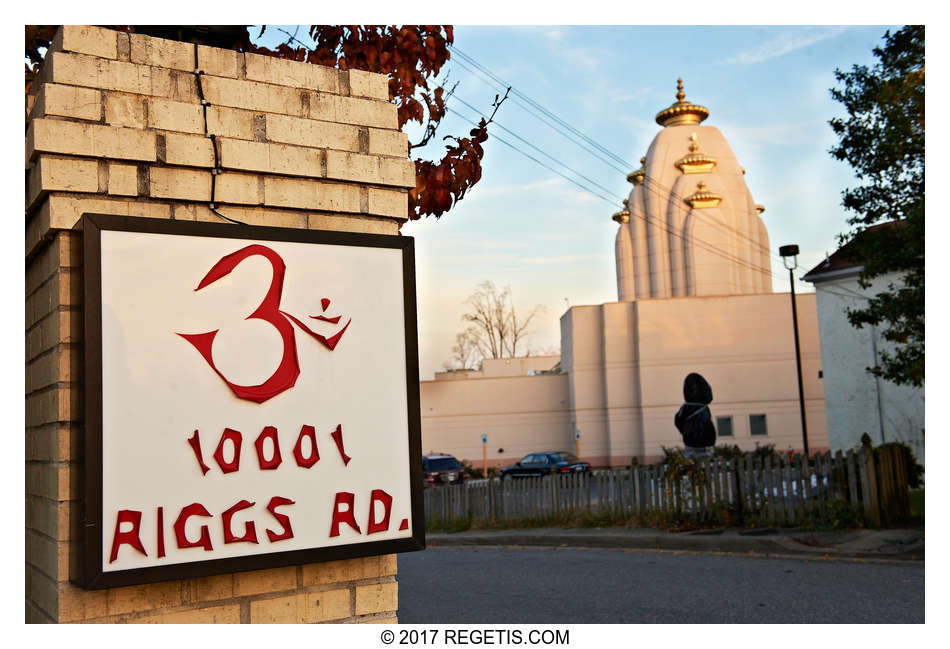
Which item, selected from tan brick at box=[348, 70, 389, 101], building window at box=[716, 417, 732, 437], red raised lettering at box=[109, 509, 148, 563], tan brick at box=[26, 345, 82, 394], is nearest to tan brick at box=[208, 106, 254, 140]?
tan brick at box=[348, 70, 389, 101]

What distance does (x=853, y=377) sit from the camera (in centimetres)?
2995

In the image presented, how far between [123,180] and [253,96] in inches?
29.1

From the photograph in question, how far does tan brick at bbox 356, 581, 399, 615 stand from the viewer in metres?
4.04

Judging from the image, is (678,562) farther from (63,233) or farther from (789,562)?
(63,233)

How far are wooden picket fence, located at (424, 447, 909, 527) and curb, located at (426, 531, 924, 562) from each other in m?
1.07

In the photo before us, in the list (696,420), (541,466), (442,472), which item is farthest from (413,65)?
(541,466)

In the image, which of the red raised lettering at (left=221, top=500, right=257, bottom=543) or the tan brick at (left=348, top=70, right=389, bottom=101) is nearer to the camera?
the red raised lettering at (left=221, top=500, right=257, bottom=543)

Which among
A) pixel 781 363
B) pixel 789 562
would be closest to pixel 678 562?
pixel 789 562

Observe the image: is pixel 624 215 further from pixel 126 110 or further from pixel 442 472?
pixel 126 110

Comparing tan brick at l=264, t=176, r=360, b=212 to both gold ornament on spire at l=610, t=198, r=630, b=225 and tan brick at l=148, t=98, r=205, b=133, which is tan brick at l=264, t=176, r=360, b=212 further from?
gold ornament on spire at l=610, t=198, r=630, b=225

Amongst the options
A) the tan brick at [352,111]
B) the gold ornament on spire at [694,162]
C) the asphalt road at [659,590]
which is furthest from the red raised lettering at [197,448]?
the gold ornament on spire at [694,162]

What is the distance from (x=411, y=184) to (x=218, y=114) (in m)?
0.98

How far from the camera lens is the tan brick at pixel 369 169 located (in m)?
4.22

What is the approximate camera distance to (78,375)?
11.6 ft
